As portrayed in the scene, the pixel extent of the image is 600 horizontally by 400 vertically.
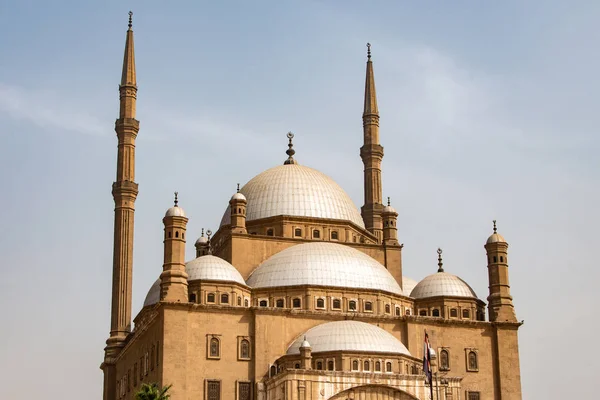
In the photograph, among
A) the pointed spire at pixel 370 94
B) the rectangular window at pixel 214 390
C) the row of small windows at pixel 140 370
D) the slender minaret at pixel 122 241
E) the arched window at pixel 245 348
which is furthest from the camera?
the pointed spire at pixel 370 94

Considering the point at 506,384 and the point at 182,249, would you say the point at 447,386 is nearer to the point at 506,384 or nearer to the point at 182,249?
the point at 506,384

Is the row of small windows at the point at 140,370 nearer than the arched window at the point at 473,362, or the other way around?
the row of small windows at the point at 140,370

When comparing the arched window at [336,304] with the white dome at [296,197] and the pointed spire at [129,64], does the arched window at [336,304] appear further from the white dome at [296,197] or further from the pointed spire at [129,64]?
the pointed spire at [129,64]

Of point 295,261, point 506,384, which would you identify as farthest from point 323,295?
point 506,384

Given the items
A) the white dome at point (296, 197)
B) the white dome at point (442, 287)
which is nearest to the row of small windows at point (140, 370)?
the white dome at point (296, 197)

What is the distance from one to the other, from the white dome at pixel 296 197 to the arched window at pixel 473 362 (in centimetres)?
938

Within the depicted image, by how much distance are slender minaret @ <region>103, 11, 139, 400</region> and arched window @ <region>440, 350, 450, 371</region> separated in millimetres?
15061

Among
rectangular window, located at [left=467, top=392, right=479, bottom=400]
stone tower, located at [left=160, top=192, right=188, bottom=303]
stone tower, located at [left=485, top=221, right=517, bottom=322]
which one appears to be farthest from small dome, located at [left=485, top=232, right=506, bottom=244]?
stone tower, located at [left=160, top=192, right=188, bottom=303]

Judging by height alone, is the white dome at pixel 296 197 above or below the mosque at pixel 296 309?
above

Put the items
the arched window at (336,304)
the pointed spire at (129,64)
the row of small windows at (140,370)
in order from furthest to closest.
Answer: the pointed spire at (129,64), the arched window at (336,304), the row of small windows at (140,370)

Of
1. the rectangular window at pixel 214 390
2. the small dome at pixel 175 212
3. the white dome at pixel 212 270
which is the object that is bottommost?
the rectangular window at pixel 214 390

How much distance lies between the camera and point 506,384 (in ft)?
150

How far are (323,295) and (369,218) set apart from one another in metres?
11.1

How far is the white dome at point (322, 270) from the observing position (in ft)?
149
